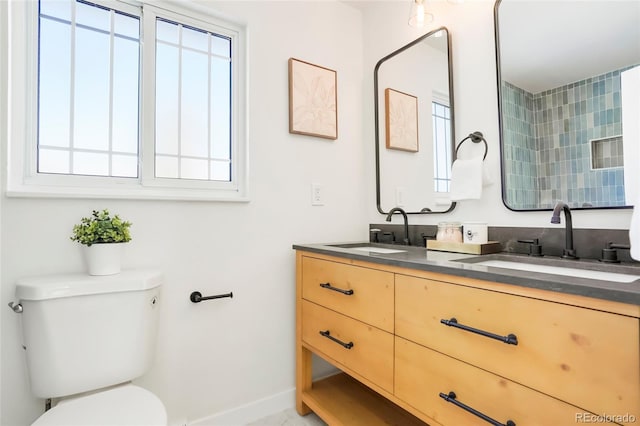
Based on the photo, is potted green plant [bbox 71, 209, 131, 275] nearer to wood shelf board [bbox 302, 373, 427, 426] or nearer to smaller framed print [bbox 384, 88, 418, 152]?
wood shelf board [bbox 302, 373, 427, 426]

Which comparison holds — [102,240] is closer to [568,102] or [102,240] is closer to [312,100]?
[312,100]

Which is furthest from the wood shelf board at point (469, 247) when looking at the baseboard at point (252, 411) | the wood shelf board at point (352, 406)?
the baseboard at point (252, 411)

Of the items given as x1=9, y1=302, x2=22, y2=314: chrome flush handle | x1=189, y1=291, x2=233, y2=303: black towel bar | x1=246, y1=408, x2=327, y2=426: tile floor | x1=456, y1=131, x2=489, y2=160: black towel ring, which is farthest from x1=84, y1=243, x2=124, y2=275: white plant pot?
x1=456, y1=131, x2=489, y2=160: black towel ring

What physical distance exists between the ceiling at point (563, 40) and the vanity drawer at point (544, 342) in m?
0.93

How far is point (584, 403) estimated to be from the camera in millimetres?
703

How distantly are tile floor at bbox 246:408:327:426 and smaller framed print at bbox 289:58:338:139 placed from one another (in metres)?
1.55

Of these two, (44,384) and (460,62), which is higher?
(460,62)

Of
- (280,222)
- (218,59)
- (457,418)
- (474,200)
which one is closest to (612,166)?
(474,200)

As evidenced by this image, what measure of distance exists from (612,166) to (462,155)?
584mm

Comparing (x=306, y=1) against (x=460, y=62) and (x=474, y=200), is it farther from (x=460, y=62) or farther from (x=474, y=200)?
(x=474, y=200)

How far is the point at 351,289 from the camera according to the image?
135cm

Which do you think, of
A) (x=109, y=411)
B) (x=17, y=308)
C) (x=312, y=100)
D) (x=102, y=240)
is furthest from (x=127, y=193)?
(x=312, y=100)

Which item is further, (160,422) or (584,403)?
(160,422)

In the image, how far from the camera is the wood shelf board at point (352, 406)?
58.4 inches
